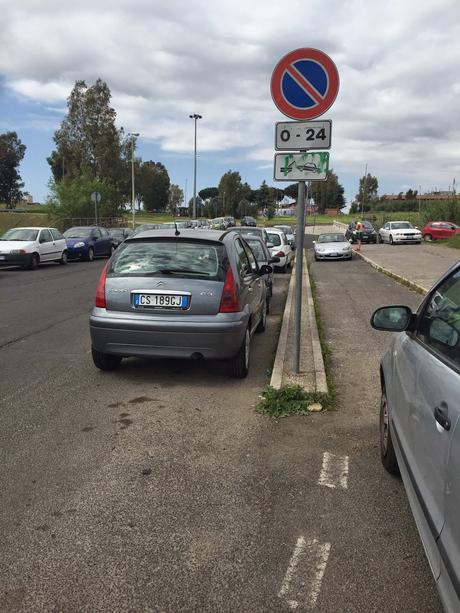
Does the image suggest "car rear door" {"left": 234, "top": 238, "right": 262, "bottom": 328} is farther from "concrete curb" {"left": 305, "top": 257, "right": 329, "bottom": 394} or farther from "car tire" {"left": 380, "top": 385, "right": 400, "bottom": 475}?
"car tire" {"left": 380, "top": 385, "right": 400, "bottom": 475}

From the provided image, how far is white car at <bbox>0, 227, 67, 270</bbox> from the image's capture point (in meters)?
19.4

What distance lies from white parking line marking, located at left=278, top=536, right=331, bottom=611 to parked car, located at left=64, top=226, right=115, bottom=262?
888 inches

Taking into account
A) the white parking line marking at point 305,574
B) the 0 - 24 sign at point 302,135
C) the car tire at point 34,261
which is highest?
the 0 - 24 sign at point 302,135

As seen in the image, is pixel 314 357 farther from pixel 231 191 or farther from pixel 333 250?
pixel 231 191

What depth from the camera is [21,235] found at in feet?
67.3

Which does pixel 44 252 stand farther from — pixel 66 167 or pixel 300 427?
pixel 66 167

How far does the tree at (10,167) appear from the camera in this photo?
3912 inches

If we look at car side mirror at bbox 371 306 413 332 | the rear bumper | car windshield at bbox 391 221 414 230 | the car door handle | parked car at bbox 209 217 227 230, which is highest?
car side mirror at bbox 371 306 413 332

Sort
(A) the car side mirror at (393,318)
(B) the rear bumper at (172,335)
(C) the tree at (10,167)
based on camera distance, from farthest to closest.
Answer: (C) the tree at (10,167), (B) the rear bumper at (172,335), (A) the car side mirror at (393,318)

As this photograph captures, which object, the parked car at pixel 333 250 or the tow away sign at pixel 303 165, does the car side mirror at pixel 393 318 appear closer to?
the tow away sign at pixel 303 165

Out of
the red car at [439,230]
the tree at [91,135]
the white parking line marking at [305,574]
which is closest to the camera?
the white parking line marking at [305,574]

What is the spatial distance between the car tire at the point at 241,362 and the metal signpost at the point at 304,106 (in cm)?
178

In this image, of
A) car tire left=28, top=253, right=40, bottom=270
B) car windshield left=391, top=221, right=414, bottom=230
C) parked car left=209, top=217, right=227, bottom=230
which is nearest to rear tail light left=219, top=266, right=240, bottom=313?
car tire left=28, top=253, right=40, bottom=270

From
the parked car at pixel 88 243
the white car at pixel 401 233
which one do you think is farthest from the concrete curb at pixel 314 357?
the white car at pixel 401 233
